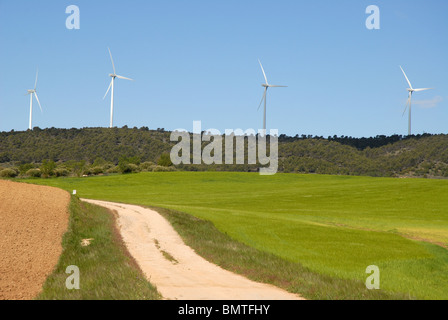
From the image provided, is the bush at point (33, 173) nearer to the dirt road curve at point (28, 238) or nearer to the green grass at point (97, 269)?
the dirt road curve at point (28, 238)

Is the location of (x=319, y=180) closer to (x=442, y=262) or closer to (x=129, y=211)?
(x=129, y=211)

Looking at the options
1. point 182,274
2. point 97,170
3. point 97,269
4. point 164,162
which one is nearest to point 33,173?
point 97,170

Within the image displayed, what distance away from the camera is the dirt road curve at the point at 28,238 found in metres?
17.5

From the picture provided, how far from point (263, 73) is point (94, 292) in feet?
324

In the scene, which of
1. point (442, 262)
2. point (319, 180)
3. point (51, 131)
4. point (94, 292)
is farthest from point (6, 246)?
point (51, 131)

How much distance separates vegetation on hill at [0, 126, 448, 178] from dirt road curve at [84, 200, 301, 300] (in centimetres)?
9506

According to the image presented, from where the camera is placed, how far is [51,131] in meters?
175

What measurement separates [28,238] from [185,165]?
121m

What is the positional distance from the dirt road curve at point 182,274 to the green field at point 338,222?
354cm

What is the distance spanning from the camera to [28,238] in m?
24.2

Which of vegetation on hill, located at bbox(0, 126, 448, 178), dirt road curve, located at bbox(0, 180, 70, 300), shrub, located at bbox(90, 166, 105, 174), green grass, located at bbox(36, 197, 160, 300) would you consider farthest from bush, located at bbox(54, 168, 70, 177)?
green grass, located at bbox(36, 197, 160, 300)

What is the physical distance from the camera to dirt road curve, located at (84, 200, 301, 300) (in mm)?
14523

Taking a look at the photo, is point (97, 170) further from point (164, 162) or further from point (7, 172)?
point (164, 162)

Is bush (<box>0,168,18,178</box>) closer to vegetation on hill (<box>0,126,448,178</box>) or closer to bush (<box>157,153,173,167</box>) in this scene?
vegetation on hill (<box>0,126,448,178</box>)
